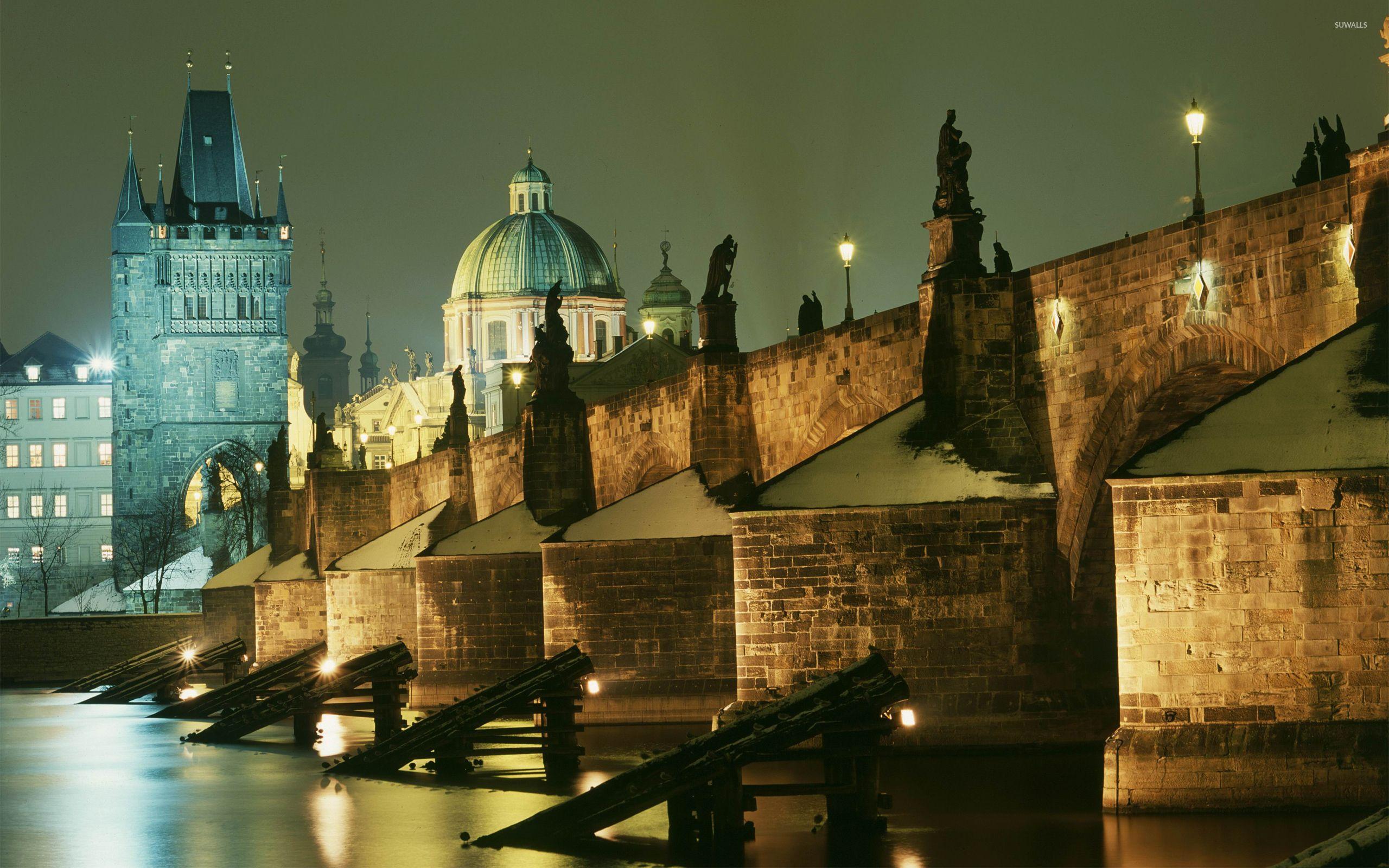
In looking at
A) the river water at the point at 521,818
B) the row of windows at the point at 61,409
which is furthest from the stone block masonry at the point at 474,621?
the row of windows at the point at 61,409

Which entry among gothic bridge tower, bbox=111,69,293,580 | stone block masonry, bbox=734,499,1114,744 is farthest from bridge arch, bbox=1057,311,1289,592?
gothic bridge tower, bbox=111,69,293,580

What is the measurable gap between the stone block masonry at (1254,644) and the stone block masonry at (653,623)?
42.8ft

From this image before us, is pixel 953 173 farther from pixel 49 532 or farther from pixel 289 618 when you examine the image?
pixel 49 532

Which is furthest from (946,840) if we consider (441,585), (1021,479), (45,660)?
(45,660)

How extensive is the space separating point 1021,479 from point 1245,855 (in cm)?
937

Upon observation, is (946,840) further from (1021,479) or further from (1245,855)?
(1021,479)

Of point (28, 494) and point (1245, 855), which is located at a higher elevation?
point (28, 494)

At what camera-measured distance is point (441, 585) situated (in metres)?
36.5

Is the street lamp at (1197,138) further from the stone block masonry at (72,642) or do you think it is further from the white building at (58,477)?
the white building at (58,477)

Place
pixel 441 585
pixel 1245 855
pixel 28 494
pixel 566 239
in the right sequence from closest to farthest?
pixel 1245 855
pixel 441 585
pixel 28 494
pixel 566 239

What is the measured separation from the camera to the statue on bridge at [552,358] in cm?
3888

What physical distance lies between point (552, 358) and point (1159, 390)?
18.1m

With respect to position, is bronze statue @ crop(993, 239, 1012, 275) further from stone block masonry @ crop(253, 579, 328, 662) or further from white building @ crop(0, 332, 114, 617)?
white building @ crop(0, 332, 114, 617)

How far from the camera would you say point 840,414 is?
3014cm
